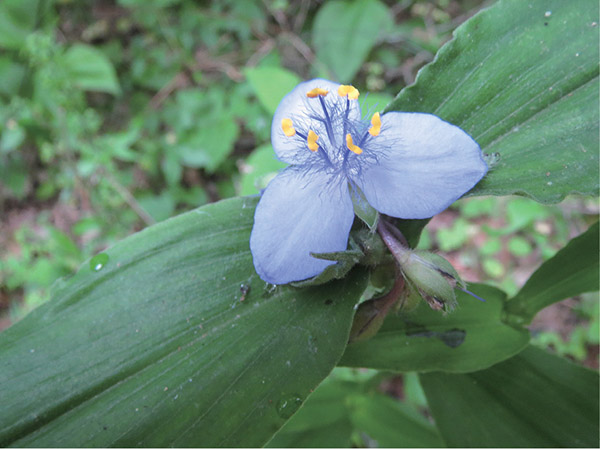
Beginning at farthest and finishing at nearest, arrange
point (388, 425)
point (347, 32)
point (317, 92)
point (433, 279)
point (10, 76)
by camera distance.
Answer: point (347, 32) < point (10, 76) < point (388, 425) < point (317, 92) < point (433, 279)

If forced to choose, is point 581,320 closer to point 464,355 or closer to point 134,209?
point 464,355

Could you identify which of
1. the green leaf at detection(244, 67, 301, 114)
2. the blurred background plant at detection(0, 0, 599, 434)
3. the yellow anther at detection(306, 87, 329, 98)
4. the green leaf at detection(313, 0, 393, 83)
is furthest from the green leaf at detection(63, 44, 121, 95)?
the yellow anther at detection(306, 87, 329, 98)

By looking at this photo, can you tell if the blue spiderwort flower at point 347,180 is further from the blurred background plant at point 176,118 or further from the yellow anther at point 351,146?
the blurred background plant at point 176,118

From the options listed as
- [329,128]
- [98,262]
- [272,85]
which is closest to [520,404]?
[329,128]

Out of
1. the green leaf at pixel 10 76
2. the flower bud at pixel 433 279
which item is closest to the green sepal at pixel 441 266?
the flower bud at pixel 433 279

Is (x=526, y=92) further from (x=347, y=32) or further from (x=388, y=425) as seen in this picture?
(x=347, y=32)
